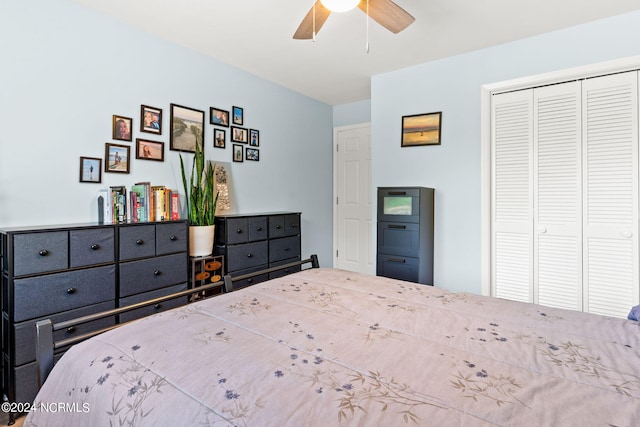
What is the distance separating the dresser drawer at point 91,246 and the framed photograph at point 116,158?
24.4 inches

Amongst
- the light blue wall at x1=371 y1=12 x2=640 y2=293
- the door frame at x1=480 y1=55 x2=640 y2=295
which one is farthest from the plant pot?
the door frame at x1=480 y1=55 x2=640 y2=295

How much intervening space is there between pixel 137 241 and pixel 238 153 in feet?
4.93

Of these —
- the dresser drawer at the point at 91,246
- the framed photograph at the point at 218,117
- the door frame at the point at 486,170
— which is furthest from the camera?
the framed photograph at the point at 218,117

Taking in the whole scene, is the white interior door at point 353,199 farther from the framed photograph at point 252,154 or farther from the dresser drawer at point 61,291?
the dresser drawer at point 61,291

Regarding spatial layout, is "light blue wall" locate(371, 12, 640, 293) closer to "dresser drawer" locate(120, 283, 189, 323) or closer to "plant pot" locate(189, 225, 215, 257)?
"plant pot" locate(189, 225, 215, 257)

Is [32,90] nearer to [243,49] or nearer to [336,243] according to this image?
[243,49]

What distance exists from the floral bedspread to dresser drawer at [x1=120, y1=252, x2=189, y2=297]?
102cm

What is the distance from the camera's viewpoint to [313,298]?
1.58m

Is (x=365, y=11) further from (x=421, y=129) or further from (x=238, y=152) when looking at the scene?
(x=238, y=152)

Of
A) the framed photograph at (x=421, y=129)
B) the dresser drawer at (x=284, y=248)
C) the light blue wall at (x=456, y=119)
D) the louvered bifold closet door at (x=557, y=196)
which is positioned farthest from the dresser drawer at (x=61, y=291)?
the louvered bifold closet door at (x=557, y=196)

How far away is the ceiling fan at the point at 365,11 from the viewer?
1661mm

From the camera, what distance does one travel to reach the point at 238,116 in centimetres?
342

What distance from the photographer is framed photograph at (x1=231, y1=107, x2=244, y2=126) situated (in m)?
3.38

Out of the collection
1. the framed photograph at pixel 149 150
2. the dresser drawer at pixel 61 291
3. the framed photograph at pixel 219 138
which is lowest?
the dresser drawer at pixel 61 291
